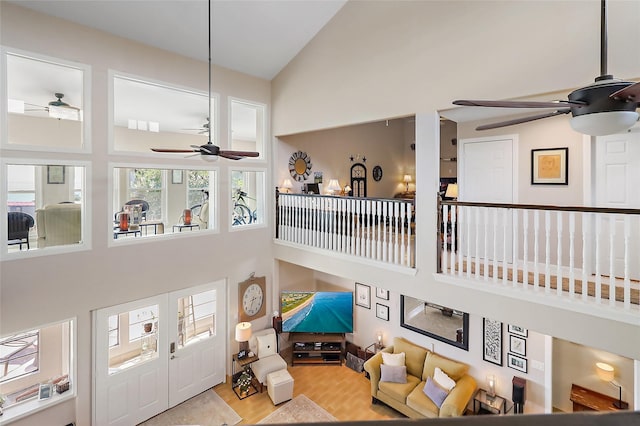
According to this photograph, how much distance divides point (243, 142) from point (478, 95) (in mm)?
6871

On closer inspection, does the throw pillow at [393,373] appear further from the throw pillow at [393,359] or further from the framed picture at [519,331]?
the framed picture at [519,331]

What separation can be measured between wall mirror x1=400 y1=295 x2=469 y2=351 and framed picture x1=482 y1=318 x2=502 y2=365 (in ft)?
0.99

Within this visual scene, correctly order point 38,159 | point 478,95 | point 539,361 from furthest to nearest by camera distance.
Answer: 1. point 539,361
2. point 38,159
3. point 478,95

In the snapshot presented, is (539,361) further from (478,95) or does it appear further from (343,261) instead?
(478,95)

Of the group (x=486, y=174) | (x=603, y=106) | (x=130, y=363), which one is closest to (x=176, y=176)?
(x=130, y=363)

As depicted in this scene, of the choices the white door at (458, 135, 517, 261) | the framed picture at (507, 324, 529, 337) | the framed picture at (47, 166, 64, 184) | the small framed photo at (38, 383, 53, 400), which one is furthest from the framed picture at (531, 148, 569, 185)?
the small framed photo at (38, 383, 53, 400)

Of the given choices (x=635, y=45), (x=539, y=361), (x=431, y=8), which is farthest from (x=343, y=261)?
(x=635, y=45)

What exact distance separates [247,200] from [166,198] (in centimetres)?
162


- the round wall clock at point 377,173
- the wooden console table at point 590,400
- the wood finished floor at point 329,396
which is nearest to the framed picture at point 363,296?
the wood finished floor at point 329,396

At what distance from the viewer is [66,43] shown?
442cm

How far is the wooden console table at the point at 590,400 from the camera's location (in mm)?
4609

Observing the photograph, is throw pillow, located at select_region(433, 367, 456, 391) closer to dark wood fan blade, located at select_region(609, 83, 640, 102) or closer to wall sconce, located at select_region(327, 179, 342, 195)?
→ wall sconce, located at select_region(327, 179, 342, 195)

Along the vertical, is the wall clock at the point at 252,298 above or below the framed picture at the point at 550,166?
below

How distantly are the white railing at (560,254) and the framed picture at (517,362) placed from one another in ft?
5.45
